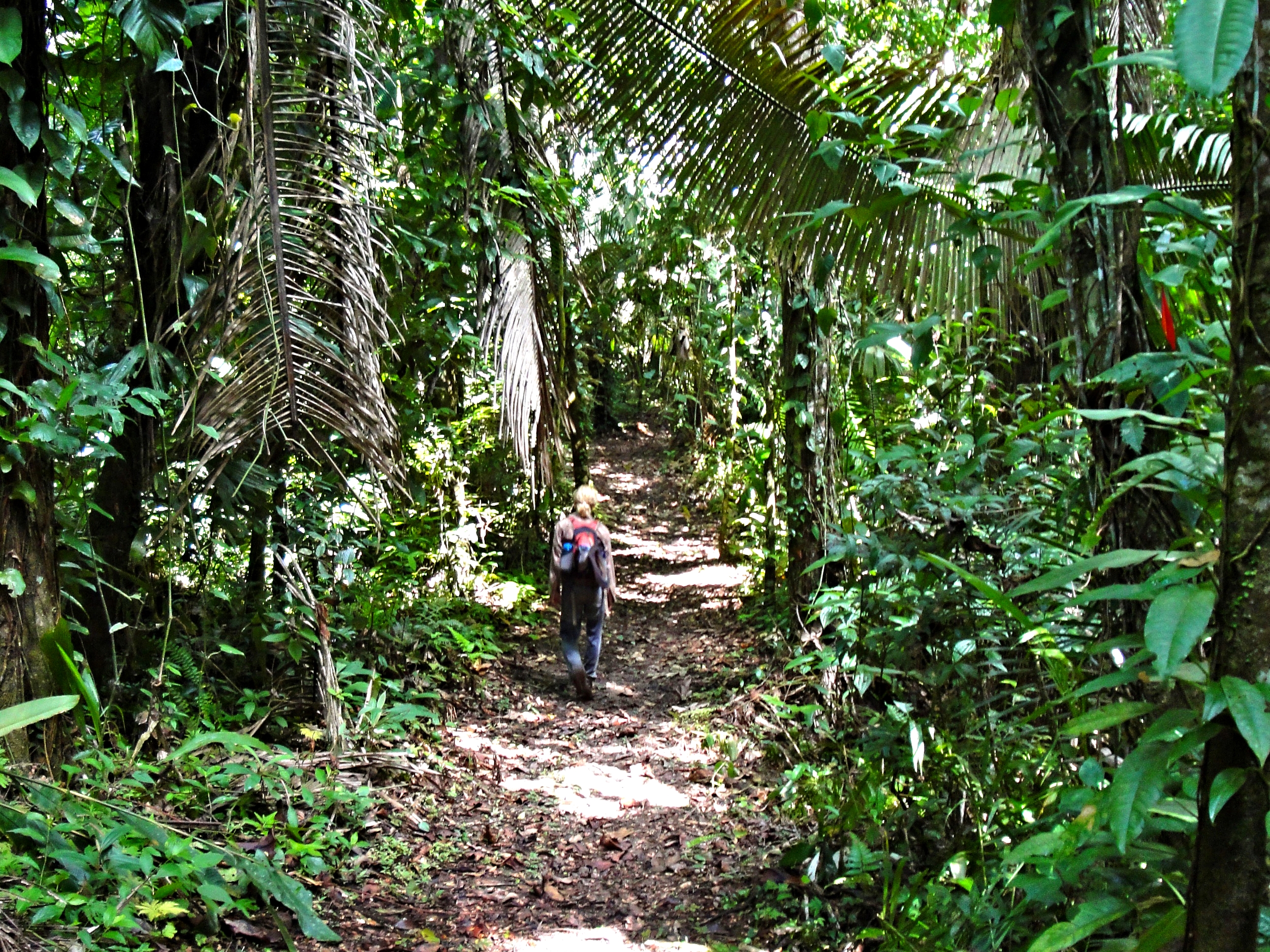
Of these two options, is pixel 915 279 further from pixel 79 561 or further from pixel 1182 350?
pixel 79 561

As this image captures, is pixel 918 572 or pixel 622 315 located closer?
pixel 918 572

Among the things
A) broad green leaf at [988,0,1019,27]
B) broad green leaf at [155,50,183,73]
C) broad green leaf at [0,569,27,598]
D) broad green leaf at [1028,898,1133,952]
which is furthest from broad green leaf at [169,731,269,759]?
broad green leaf at [988,0,1019,27]

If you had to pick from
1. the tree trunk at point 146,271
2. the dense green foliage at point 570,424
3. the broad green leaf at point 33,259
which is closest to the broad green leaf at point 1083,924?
the dense green foliage at point 570,424

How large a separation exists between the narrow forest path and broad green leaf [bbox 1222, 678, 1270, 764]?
2.82 m

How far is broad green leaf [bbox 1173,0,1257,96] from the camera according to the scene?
1105mm

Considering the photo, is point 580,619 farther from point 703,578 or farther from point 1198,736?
point 1198,736

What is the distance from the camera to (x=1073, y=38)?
219 centimetres

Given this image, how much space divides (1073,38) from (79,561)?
4.34 m

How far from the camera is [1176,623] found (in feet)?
4.33

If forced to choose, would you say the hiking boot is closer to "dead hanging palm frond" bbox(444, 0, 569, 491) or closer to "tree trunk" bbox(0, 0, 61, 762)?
"dead hanging palm frond" bbox(444, 0, 569, 491)

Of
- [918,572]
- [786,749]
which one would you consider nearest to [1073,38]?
[918,572]

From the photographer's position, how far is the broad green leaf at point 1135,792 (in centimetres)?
141

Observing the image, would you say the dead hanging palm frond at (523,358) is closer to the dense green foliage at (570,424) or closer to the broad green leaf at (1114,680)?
the dense green foliage at (570,424)

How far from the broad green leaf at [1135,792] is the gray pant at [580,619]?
5.57 meters
